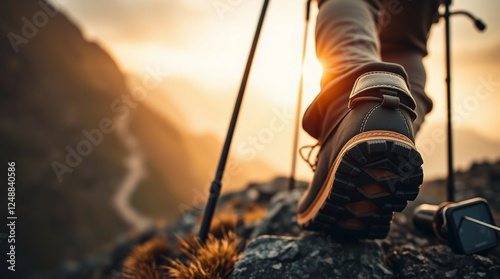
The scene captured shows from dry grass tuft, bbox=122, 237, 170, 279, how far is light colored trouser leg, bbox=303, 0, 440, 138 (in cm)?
184

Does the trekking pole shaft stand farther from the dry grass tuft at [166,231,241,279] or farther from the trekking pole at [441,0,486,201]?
the dry grass tuft at [166,231,241,279]

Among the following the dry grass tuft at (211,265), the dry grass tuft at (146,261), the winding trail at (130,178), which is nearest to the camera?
the dry grass tuft at (211,265)

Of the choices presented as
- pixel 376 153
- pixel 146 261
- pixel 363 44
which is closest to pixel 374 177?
pixel 376 153

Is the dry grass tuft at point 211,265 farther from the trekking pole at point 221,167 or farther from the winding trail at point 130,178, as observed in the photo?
the winding trail at point 130,178

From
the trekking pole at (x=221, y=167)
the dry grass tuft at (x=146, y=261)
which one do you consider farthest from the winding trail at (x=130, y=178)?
the trekking pole at (x=221, y=167)

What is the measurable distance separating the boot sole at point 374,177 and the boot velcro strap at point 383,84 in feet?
0.63

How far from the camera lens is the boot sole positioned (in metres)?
1.02

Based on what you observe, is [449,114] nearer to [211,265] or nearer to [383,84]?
[383,84]

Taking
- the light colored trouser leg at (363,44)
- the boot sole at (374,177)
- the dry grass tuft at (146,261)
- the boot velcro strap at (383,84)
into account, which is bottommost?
the dry grass tuft at (146,261)

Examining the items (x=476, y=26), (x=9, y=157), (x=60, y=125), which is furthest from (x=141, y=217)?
(x=476, y=26)

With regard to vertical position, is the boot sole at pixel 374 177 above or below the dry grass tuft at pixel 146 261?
above

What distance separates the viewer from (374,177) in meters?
1.08

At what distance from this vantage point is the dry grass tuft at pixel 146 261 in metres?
2.16

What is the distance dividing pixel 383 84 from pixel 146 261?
112 inches
